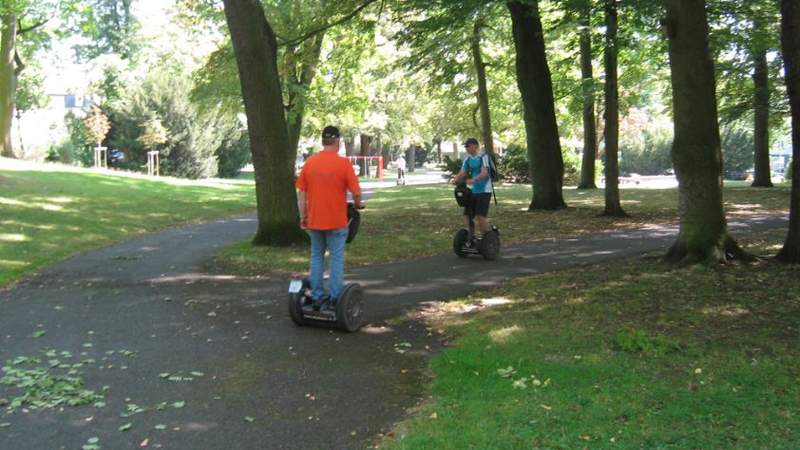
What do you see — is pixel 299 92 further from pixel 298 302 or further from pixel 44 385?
pixel 44 385

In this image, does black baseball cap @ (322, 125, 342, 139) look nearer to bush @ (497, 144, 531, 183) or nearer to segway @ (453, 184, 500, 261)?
segway @ (453, 184, 500, 261)

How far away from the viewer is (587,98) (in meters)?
24.7

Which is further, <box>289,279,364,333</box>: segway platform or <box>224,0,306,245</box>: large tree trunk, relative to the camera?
<box>224,0,306,245</box>: large tree trunk

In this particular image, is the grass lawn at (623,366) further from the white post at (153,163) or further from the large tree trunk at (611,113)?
the white post at (153,163)

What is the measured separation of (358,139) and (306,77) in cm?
3590

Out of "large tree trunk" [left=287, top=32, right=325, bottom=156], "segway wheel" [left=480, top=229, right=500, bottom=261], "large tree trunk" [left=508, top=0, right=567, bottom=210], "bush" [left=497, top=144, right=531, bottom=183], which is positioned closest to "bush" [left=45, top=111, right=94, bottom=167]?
"large tree trunk" [left=287, top=32, right=325, bottom=156]

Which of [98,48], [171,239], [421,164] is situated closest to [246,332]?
[171,239]

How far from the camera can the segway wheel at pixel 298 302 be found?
7.33m

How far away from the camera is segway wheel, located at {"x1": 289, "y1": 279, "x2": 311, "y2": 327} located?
289 inches

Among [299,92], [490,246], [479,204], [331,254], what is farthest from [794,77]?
[299,92]

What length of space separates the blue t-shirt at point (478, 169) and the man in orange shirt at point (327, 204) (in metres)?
4.40

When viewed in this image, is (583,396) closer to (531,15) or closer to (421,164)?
(531,15)

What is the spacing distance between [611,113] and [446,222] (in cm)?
491

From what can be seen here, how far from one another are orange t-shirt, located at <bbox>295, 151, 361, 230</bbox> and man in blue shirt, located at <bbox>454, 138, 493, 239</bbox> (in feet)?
14.0
